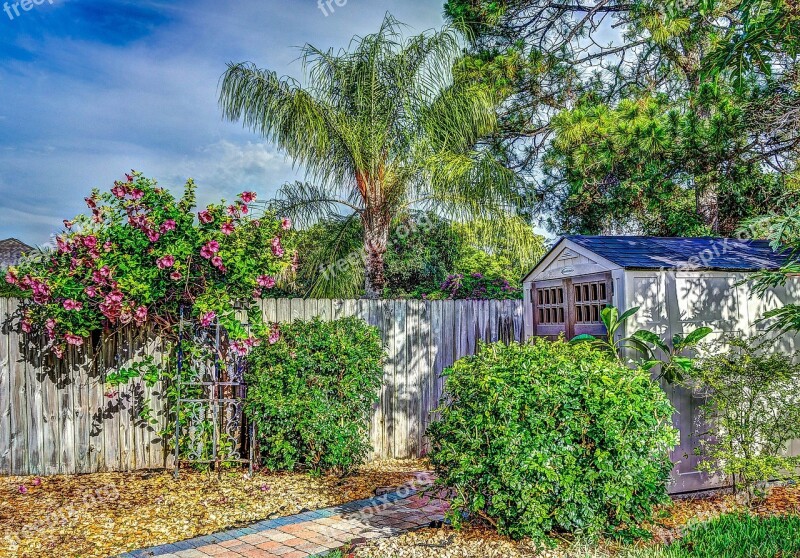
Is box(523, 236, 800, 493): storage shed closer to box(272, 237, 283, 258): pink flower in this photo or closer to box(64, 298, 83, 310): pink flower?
box(272, 237, 283, 258): pink flower

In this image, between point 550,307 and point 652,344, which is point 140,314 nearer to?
point 550,307

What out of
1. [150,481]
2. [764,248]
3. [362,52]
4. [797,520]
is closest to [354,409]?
[150,481]

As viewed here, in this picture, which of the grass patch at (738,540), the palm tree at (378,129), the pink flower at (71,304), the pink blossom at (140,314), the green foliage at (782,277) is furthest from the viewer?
the palm tree at (378,129)

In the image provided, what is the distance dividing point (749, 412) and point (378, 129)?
6.86 m

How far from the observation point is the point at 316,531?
428 cm

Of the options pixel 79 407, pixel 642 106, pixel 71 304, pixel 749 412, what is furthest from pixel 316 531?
pixel 642 106

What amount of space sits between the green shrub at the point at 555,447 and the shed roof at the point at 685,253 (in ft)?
5.86

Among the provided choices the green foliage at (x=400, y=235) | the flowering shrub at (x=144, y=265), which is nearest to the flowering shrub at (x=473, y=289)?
the green foliage at (x=400, y=235)

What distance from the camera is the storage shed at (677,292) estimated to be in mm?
5164

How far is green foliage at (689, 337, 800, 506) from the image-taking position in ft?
15.7

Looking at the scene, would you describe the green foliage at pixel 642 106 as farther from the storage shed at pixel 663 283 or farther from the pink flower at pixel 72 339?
the pink flower at pixel 72 339

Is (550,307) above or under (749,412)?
above

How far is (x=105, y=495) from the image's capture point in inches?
207

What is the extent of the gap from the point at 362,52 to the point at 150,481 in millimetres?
7443
